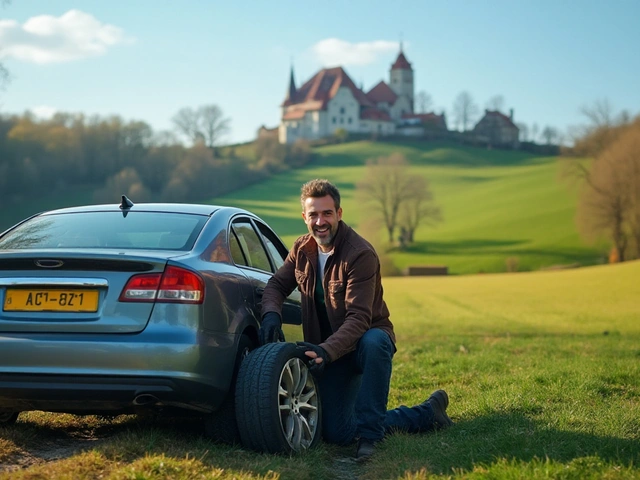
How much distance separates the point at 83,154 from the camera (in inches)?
4117

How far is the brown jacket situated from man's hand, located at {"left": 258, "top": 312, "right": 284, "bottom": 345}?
0.24 ft

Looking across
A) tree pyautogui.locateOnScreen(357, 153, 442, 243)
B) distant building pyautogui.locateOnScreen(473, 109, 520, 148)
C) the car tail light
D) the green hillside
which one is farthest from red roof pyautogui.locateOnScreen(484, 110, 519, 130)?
the car tail light

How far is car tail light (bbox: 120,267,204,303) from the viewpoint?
500cm

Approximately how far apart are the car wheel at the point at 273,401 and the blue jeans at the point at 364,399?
0.41m

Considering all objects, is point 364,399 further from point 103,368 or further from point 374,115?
point 374,115

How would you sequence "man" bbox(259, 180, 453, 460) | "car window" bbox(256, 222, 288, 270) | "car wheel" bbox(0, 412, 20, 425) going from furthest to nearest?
1. "car window" bbox(256, 222, 288, 270)
2. "car wheel" bbox(0, 412, 20, 425)
3. "man" bbox(259, 180, 453, 460)

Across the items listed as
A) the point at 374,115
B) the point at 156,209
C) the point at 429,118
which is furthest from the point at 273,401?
the point at 429,118

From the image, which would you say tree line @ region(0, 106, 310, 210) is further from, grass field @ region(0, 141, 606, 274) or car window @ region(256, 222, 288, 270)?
car window @ region(256, 222, 288, 270)

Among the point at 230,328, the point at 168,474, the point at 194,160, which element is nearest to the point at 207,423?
the point at 230,328

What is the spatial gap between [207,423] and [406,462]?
1.34 m

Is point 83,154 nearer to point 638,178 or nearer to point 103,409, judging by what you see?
point 638,178

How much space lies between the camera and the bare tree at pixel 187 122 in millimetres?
147500

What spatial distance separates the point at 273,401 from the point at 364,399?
2.76ft

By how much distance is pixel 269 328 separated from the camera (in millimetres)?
5855
